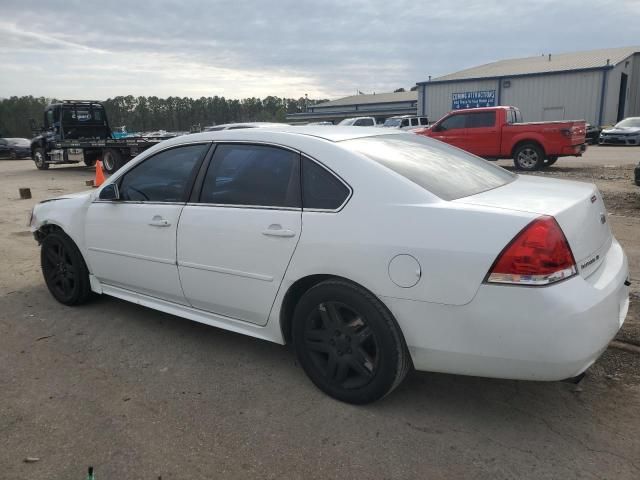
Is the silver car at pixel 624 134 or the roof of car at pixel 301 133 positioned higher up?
the roof of car at pixel 301 133

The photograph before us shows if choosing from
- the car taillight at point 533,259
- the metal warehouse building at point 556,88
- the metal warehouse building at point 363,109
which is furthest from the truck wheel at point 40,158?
the metal warehouse building at point 363,109

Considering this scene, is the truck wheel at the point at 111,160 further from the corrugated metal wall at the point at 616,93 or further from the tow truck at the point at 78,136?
the corrugated metal wall at the point at 616,93

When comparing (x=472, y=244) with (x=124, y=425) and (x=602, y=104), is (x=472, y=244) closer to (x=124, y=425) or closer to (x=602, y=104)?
(x=124, y=425)

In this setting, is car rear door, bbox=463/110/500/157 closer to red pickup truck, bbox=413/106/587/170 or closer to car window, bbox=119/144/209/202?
red pickup truck, bbox=413/106/587/170

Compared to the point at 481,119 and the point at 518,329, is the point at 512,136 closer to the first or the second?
the point at 481,119

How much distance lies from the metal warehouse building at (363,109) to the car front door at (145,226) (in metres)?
50.2

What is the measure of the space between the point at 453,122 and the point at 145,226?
13.6 m

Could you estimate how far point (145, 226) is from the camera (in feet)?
12.5

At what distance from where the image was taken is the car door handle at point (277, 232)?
300 cm

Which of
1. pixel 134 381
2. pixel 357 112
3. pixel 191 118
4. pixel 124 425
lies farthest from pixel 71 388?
pixel 191 118

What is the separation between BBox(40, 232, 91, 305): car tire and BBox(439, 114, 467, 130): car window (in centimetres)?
1325

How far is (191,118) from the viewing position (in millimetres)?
113625

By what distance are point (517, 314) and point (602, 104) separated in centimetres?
3781

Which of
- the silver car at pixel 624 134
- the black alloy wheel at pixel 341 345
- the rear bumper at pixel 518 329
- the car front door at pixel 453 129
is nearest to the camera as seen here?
the rear bumper at pixel 518 329
